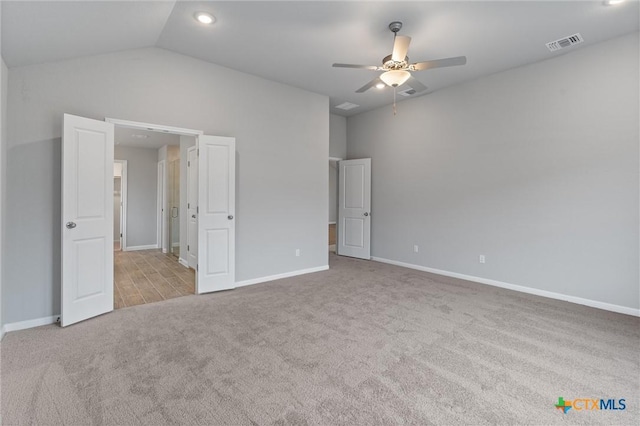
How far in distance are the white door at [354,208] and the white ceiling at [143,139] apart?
3.81m

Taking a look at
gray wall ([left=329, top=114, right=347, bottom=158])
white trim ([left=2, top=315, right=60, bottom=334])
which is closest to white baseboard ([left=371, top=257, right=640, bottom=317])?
gray wall ([left=329, top=114, right=347, bottom=158])

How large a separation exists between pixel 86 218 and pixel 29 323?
1139 mm

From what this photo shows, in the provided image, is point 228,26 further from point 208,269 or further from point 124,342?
point 124,342

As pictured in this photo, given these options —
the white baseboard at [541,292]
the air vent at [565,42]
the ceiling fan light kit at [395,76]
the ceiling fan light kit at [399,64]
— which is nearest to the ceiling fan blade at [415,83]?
the ceiling fan light kit at [399,64]

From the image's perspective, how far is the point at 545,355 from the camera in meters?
2.50

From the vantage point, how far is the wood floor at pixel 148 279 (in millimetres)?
3951

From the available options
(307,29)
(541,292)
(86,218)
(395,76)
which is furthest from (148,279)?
(541,292)

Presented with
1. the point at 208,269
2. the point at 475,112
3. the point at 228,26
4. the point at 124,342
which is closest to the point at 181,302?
the point at 208,269

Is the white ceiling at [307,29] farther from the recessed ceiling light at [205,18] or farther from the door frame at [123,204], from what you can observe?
the door frame at [123,204]

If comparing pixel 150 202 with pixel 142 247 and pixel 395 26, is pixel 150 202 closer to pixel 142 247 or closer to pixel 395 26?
pixel 142 247

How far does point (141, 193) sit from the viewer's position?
7.81m

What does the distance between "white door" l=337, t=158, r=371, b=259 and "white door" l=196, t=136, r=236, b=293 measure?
308 centimetres

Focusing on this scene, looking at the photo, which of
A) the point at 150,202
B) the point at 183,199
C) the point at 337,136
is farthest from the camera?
the point at 150,202

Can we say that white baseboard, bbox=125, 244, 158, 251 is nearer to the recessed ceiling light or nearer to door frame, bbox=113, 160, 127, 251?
door frame, bbox=113, 160, 127, 251
